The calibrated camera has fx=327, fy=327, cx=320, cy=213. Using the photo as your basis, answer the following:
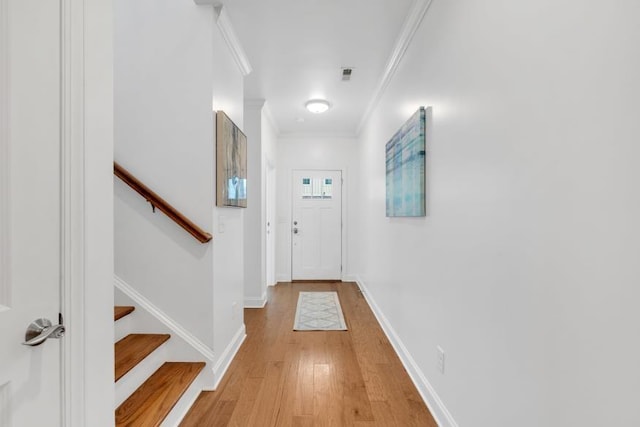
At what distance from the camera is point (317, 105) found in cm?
400

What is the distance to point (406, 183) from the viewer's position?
240 cm

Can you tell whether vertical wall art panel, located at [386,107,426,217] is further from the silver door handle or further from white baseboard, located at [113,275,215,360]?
the silver door handle

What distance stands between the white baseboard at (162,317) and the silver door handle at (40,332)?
1.39 m

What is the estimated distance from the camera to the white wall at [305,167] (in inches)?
217

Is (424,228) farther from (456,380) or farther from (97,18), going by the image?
(97,18)

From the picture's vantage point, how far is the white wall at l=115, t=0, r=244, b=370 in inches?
83.9

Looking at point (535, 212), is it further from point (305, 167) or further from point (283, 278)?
point (283, 278)

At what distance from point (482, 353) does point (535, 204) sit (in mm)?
698

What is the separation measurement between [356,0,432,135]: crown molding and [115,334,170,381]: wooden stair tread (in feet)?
8.66

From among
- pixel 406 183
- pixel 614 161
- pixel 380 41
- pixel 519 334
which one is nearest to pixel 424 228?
pixel 406 183

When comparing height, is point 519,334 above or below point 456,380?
above

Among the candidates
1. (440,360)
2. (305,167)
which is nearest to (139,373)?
(440,360)

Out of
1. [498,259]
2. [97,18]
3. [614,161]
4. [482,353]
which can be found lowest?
[482,353]

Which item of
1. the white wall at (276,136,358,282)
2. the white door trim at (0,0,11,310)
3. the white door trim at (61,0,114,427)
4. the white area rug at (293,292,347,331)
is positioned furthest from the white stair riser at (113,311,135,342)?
the white wall at (276,136,358,282)
